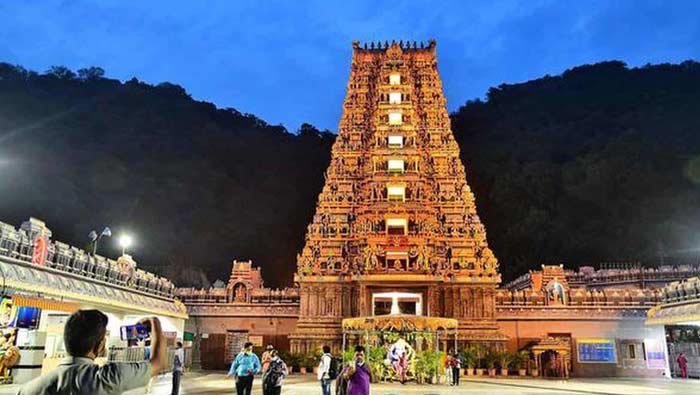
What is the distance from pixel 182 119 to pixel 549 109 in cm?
5578

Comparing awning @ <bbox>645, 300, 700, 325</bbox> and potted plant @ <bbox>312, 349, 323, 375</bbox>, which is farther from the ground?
awning @ <bbox>645, 300, 700, 325</bbox>

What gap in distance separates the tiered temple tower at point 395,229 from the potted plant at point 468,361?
2.19 meters

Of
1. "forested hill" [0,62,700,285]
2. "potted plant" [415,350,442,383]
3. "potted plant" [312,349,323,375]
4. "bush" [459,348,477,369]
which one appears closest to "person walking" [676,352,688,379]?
"bush" [459,348,477,369]

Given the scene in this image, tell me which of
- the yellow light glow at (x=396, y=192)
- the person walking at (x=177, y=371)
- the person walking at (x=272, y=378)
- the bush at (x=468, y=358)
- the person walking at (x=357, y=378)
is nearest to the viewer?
the person walking at (x=357, y=378)

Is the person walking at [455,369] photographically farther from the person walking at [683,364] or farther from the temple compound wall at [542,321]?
the person walking at [683,364]

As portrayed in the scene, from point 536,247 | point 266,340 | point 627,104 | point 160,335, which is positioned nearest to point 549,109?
point 627,104

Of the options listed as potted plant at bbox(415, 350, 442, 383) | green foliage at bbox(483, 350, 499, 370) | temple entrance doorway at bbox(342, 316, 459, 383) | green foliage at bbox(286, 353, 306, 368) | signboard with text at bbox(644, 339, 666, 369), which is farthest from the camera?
signboard with text at bbox(644, 339, 666, 369)

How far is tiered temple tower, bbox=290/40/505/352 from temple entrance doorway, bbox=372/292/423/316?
0.21 ft

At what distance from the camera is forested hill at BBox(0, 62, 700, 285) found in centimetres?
5925

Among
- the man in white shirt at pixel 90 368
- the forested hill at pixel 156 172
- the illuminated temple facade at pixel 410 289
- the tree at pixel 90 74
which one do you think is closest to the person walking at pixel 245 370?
the man in white shirt at pixel 90 368

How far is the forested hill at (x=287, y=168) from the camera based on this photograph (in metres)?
59.2

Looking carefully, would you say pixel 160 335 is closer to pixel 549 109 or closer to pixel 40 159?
pixel 40 159

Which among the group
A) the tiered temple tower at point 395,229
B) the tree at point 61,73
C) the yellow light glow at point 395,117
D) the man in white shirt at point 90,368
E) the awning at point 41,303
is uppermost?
the tree at point 61,73

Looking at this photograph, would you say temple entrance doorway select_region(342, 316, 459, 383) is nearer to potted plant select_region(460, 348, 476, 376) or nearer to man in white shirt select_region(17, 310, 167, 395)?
potted plant select_region(460, 348, 476, 376)
